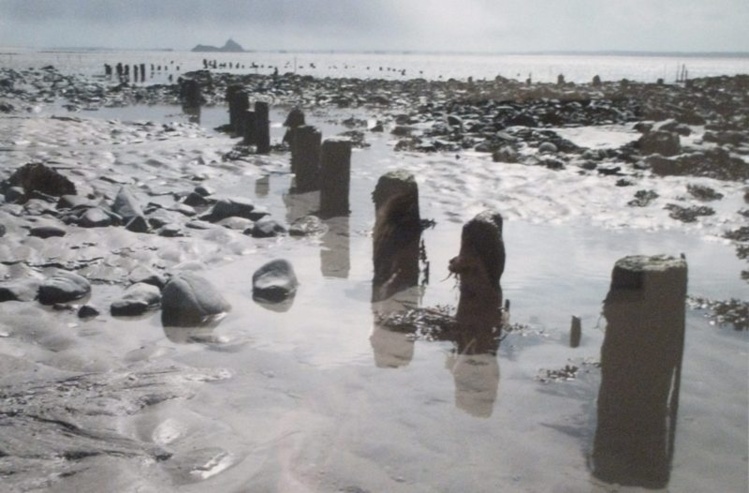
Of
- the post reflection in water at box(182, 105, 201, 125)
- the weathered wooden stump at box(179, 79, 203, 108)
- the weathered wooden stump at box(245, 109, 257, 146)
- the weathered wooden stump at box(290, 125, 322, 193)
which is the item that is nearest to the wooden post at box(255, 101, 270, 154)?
the weathered wooden stump at box(245, 109, 257, 146)

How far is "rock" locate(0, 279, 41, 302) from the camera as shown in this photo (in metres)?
6.54

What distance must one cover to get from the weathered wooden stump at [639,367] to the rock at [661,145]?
14150 millimetres

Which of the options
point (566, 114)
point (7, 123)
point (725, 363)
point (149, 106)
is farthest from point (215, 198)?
point (149, 106)

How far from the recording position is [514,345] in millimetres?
6020

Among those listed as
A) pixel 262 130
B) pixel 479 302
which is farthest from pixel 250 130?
pixel 479 302

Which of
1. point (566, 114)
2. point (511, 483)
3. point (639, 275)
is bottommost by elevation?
point (511, 483)

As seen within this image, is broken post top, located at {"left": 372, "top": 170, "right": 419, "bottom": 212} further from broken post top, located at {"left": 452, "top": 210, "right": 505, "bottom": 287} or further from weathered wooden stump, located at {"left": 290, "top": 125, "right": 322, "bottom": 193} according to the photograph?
weathered wooden stump, located at {"left": 290, "top": 125, "right": 322, "bottom": 193}

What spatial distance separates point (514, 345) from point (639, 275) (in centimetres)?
210

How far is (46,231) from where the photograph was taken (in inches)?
347

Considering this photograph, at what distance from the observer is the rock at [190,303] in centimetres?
631

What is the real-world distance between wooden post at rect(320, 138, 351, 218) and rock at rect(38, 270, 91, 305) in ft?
15.2

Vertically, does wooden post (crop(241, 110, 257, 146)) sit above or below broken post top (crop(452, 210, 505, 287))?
above

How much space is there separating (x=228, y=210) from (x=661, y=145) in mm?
12163

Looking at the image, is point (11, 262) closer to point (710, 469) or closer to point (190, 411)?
point (190, 411)
